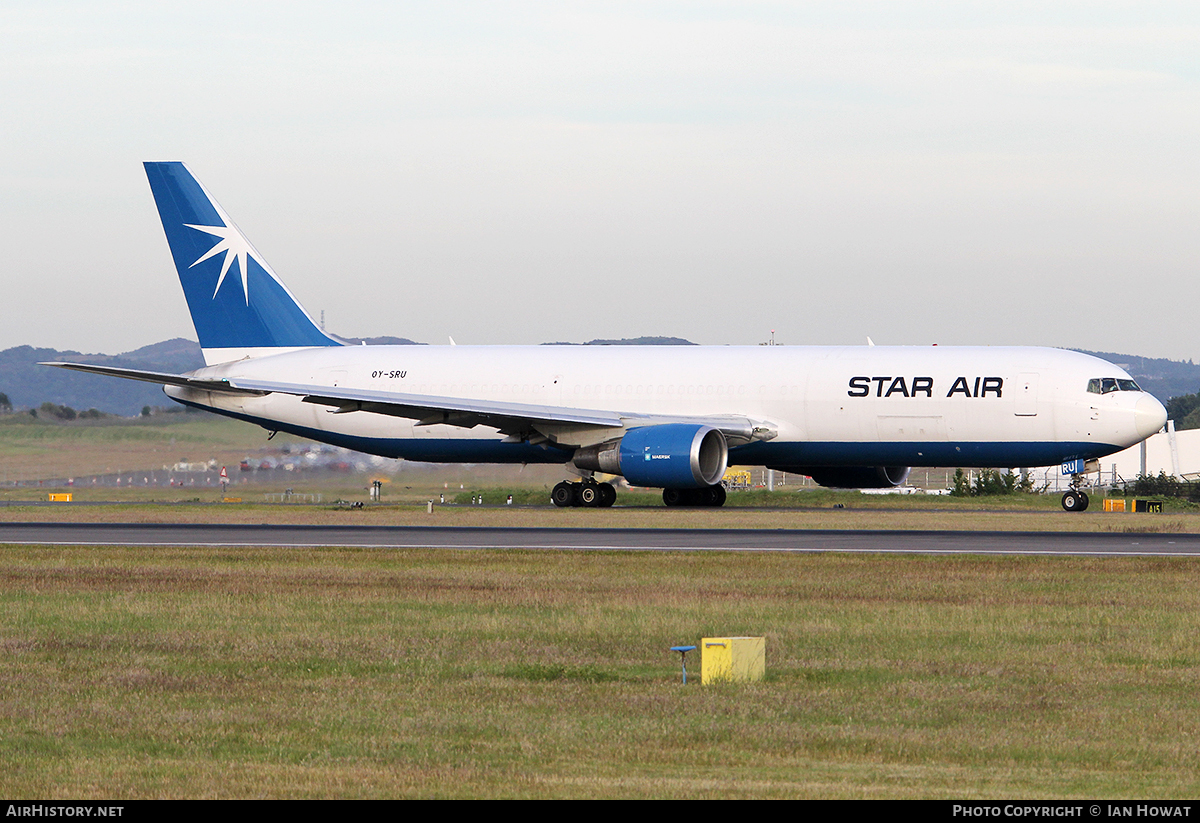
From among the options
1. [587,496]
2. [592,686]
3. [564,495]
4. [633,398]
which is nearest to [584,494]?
[587,496]

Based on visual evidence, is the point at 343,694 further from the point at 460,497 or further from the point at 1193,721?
the point at 460,497

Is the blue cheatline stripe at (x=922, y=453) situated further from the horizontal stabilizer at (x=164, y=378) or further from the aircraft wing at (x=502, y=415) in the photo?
the horizontal stabilizer at (x=164, y=378)

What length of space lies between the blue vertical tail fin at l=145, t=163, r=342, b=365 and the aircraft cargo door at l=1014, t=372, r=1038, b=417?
22152 mm

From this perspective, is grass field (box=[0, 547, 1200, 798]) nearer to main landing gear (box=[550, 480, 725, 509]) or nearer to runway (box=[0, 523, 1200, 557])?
runway (box=[0, 523, 1200, 557])

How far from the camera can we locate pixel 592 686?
42.7 feet

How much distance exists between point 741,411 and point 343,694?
99.6ft

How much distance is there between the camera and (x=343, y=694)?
494 inches

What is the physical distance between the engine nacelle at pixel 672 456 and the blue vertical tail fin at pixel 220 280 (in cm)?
1365

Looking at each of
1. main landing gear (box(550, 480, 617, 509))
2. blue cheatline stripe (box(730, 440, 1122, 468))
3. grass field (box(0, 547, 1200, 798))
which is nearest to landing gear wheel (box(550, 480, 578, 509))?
main landing gear (box(550, 480, 617, 509))

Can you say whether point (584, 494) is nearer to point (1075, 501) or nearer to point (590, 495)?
point (590, 495)

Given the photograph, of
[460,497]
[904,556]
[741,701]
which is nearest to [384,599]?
[741,701]

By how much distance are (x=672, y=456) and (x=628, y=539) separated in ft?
32.0

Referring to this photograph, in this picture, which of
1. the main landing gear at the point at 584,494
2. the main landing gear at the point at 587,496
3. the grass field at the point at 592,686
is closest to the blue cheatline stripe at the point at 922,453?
the main landing gear at the point at 584,494

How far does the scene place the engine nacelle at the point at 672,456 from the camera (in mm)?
38875
